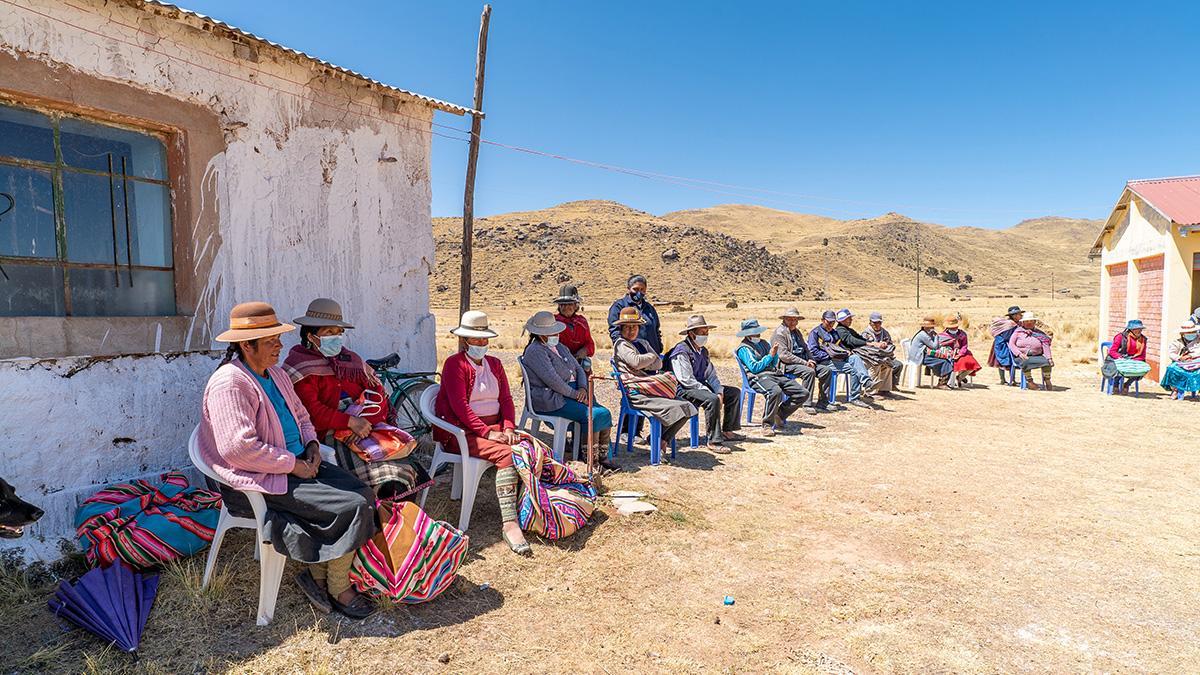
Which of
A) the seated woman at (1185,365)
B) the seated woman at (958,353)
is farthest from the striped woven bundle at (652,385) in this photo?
the seated woman at (1185,365)

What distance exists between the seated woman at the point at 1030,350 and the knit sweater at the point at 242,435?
12.2m

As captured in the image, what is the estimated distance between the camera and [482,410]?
192 inches

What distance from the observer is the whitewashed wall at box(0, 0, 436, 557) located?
158 inches

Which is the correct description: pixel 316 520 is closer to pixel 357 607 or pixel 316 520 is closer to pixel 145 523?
pixel 357 607

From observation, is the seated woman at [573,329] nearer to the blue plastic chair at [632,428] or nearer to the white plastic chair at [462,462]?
the blue plastic chair at [632,428]

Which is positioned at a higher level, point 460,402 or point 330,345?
point 330,345

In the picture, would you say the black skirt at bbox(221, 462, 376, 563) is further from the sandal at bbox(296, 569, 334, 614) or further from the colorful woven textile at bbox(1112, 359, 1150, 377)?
the colorful woven textile at bbox(1112, 359, 1150, 377)

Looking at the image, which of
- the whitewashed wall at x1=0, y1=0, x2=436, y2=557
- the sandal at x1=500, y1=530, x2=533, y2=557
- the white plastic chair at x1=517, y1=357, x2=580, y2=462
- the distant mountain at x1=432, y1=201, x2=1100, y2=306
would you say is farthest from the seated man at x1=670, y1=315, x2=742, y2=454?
the distant mountain at x1=432, y1=201, x2=1100, y2=306

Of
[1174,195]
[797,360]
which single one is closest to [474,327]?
[797,360]

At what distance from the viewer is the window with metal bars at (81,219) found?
410 centimetres

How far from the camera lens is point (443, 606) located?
3.64m

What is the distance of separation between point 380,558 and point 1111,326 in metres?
16.8

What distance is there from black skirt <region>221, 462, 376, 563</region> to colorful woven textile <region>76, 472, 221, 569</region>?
2.33ft

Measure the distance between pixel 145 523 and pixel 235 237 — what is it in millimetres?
2231
